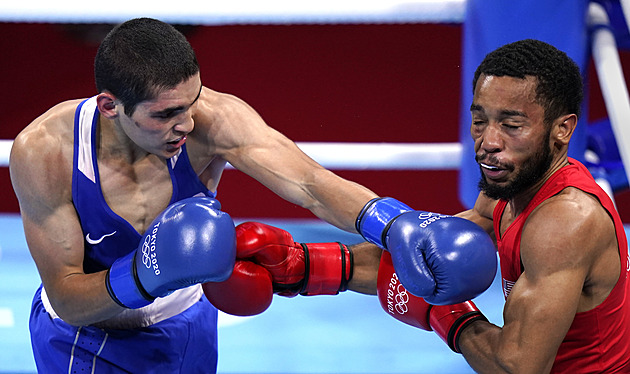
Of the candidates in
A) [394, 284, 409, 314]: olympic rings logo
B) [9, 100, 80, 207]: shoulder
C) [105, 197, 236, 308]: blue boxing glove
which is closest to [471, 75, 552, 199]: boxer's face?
[394, 284, 409, 314]: olympic rings logo

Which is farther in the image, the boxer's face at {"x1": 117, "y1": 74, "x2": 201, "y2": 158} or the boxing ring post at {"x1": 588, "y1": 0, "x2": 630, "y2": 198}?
the boxing ring post at {"x1": 588, "y1": 0, "x2": 630, "y2": 198}

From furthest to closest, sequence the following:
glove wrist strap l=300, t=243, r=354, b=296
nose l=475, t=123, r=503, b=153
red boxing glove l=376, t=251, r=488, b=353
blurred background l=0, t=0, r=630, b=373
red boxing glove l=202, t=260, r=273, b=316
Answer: blurred background l=0, t=0, r=630, b=373, glove wrist strap l=300, t=243, r=354, b=296, red boxing glove l=202, t=260, r=273, b=316, red boxing glove l=376, t=251, r=488, b=353, nose l=475, t=123, r=503, b=153

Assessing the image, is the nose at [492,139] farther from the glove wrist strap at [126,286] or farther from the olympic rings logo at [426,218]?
the glove wrist strap at [126,286]

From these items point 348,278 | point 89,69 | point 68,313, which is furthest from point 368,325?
point 89,69

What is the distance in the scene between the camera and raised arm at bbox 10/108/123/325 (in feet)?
6.59

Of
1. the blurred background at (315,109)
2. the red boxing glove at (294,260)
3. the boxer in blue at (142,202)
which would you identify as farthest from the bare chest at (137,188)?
the blurred background at (315,109)

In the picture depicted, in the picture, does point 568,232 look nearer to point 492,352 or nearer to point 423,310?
point 492,352

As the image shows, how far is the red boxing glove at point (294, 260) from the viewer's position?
2.16m

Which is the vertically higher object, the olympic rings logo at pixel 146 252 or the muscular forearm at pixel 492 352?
the olympic rings logo at pixel 146 252

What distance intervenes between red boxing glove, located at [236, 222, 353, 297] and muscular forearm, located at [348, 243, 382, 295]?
3 cm

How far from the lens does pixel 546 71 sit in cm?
Answer: 183

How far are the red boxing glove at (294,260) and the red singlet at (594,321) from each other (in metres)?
0.54

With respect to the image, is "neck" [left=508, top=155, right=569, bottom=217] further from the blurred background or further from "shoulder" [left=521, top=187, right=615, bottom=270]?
Answer: the blurred background

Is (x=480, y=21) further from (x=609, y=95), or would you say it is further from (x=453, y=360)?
(x=453, y=360)
